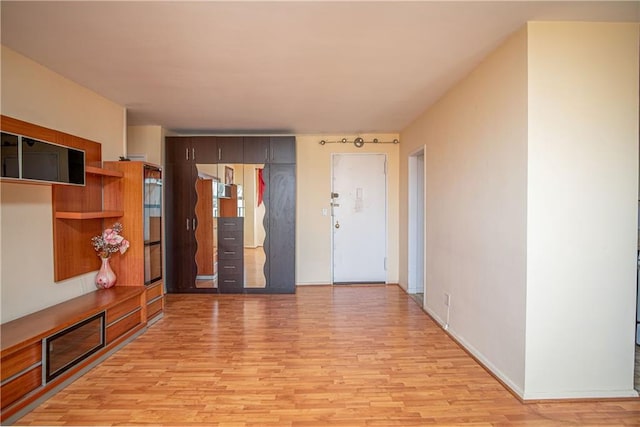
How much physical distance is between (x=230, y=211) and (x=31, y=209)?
2446 mm

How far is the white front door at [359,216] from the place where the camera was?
544 centimetres

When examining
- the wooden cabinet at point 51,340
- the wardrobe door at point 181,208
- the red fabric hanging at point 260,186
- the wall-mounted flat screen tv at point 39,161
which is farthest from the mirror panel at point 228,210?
the wall-mounted flat screen tv at point 39,161

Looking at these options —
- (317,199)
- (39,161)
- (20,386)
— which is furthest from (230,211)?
(20,386)

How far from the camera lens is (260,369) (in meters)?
2.63

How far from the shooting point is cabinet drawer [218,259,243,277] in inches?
192

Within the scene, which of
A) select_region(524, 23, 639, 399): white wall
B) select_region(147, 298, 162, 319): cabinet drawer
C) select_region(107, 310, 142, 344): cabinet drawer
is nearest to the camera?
select_region(524, 23, 639, 399): white wall

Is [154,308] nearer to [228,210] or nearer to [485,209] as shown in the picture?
[228,210]

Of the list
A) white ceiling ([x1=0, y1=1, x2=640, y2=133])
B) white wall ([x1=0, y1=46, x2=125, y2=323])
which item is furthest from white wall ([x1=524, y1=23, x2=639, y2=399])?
white wall ([x1=0, y1=46, x2=125, y2=323])

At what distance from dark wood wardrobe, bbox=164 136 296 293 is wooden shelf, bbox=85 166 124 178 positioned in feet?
4.96

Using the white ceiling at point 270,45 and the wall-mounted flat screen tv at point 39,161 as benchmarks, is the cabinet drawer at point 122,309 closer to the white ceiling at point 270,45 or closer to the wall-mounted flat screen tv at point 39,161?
the wall-mounted flat screen tv at point 39,161

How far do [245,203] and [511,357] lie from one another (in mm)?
3747

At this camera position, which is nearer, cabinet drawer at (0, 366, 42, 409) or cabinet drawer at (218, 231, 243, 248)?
cabinet drawer at (0, 366, 42, 409)

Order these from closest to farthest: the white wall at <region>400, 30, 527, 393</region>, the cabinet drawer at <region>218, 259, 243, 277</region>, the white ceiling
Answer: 1. the white ceiling
2. the white wall at <region>400, 30, 527, 393</region>
3. the cabinet drawer at <region>218, 259, 243, 277</region>

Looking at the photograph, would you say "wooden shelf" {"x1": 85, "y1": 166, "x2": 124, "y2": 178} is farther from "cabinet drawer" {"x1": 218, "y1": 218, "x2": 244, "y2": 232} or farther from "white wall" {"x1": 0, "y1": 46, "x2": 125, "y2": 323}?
"cabinet drawer" {"x1": 218, "y1": 218, "x2": 244, "y2": 232}
